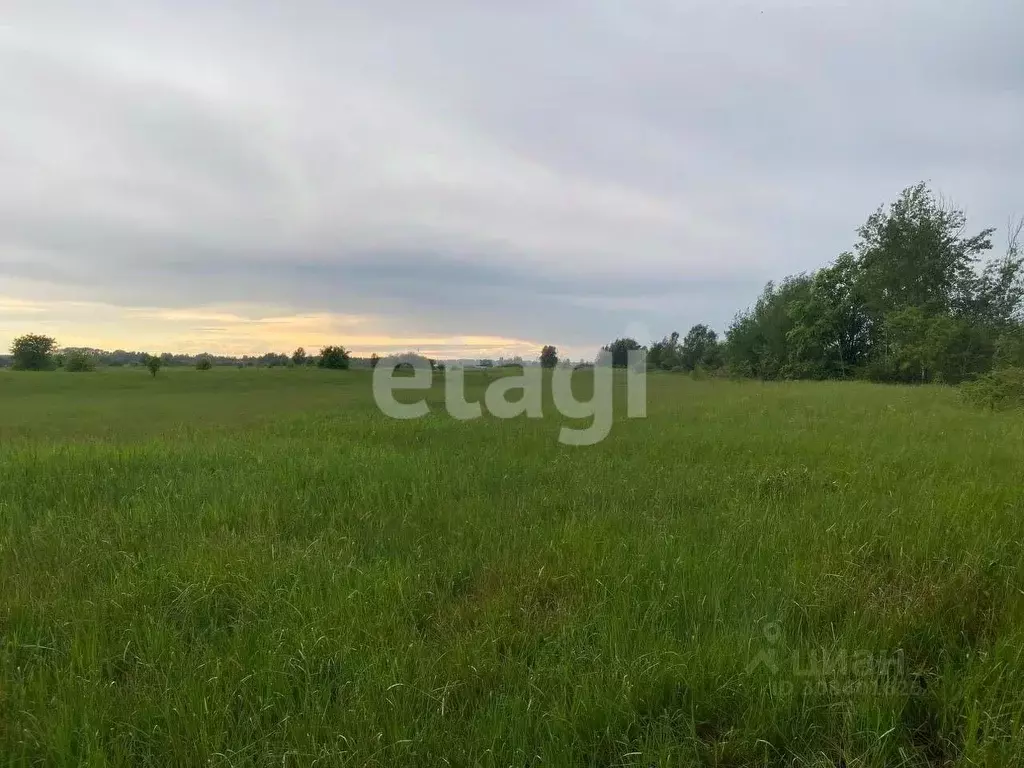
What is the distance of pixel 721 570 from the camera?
3.76 metres

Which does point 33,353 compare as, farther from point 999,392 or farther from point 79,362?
point 999,392

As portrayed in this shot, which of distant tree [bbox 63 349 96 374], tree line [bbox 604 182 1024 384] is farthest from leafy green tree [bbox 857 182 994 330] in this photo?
distant tree [bbox 63 349 96 374]

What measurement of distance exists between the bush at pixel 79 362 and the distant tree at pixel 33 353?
210 inches

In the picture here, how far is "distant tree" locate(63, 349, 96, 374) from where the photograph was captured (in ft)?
176

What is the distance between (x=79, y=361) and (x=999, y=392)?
72577 mm

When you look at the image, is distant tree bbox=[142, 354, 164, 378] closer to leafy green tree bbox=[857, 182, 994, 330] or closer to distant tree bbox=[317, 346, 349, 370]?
distant tree bbox=[317, 346, 349, 370]

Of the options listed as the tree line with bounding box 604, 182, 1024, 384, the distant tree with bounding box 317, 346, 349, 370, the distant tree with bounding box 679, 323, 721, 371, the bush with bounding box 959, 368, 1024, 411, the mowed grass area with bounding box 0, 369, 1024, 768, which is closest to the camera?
the mowed grass area with bounding box 0, 369, 1024, 768

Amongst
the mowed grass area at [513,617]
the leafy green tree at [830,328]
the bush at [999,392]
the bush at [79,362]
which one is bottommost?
the mowed grass area at [513,617]

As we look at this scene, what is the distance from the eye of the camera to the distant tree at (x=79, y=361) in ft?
176

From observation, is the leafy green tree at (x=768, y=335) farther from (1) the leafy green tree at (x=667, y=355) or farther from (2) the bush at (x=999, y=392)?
(2) the bush at (x=999, y=392)

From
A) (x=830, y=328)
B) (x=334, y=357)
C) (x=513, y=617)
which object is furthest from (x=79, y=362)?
(x=830, y=328)

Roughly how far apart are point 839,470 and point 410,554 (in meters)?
6.04

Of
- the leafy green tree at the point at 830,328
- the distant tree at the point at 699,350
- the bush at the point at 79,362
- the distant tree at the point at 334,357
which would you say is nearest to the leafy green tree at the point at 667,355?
the distant tree at the point at 699,350

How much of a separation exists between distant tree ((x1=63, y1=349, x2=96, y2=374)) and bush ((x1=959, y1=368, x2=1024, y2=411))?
69.6m
